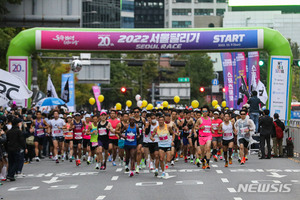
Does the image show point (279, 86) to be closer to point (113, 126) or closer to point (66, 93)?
point (113, 126)

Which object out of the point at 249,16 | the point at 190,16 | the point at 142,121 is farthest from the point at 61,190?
the point at 190,16

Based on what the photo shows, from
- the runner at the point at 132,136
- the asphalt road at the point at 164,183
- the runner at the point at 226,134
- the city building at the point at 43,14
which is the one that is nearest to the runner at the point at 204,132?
the asphalt road at the point at 164,183

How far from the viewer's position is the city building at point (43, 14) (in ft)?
108

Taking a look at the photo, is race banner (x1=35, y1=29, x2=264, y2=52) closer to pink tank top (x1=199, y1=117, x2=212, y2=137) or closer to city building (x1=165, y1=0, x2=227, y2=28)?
pink tank top (x1=199, y1=117, x2=212, y2=137)

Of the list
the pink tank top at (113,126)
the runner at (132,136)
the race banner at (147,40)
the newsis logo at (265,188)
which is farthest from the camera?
the race banner at (147,40)

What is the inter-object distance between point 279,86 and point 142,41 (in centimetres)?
623

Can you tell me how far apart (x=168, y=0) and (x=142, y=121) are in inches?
5786

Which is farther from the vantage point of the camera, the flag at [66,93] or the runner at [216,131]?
the flag at [66,93]

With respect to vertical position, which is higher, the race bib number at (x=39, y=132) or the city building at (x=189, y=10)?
the city building at (x=189, y=10)

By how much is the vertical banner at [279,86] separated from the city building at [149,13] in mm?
160317

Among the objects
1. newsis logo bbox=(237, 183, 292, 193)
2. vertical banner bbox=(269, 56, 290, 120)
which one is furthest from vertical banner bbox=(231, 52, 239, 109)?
newsis logo bbox=(237, 183, 292, 193)

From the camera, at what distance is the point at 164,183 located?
673 inches

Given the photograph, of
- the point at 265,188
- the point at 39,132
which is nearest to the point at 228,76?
the point at 39,132

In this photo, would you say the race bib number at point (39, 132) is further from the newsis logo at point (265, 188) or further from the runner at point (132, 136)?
the newsis logo at point (265, 188)
